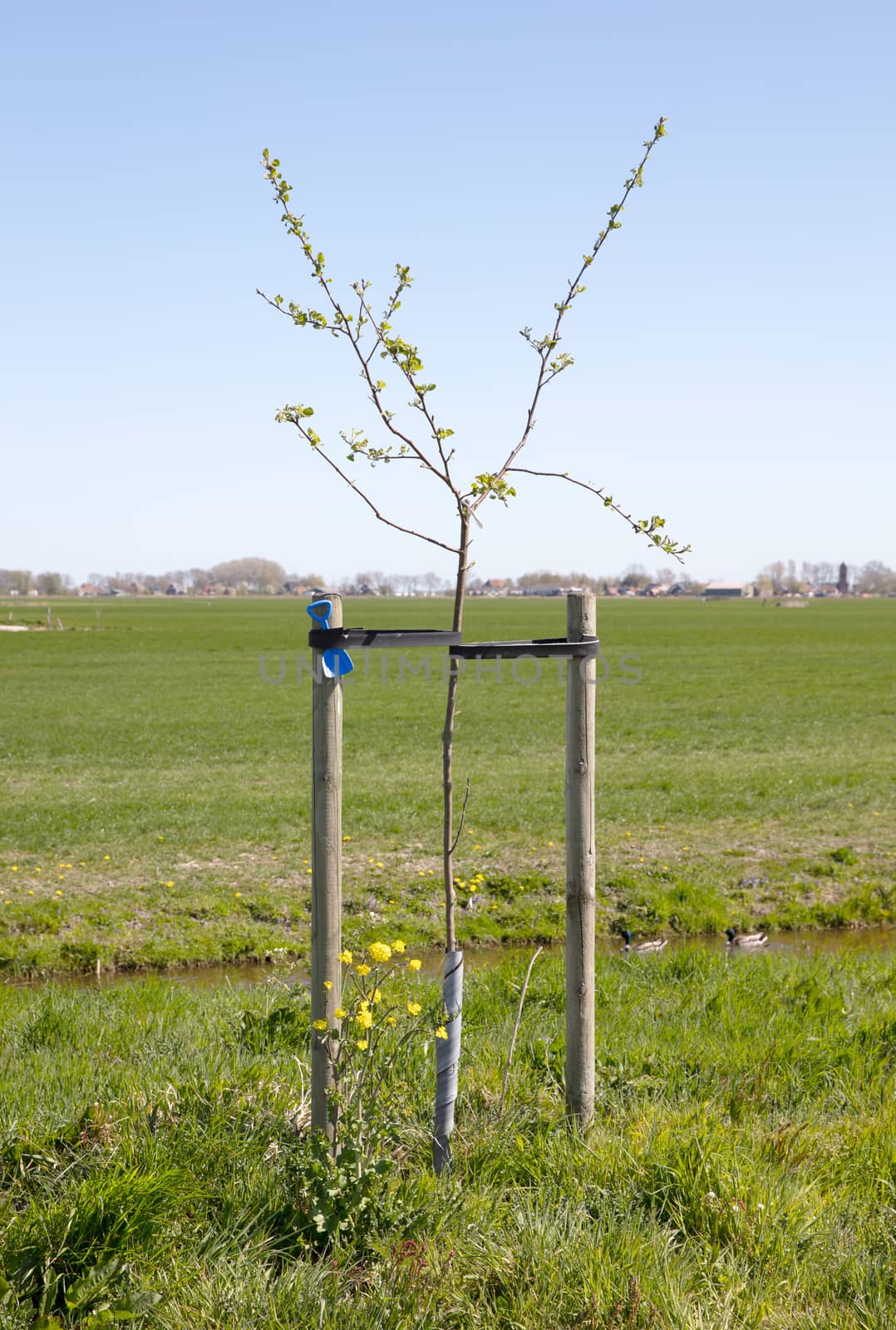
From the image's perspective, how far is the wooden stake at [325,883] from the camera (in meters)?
3.41

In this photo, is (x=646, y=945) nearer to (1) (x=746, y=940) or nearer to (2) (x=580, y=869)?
(1) (x=746, y=940)

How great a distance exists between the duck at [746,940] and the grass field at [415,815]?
0.33 metres

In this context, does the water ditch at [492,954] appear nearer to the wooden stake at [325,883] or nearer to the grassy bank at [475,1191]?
the grassy bank at [475,1191]

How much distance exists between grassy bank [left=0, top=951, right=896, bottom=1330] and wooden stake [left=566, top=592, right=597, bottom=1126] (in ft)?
0.62

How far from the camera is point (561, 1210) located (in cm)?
329

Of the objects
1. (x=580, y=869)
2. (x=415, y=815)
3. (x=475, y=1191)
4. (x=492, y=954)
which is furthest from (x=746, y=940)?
(x=475, y=1191)

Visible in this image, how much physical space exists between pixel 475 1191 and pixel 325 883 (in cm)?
121

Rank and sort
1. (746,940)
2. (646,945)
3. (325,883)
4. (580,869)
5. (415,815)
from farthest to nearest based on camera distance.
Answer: (415,815) → (746,940) → (646,945) → (580,869) → (325,883)

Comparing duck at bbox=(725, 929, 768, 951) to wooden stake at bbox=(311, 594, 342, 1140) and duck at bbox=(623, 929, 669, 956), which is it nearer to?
duck at bbox=(623, 929, 669, 956)

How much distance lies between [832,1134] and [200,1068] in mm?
2706

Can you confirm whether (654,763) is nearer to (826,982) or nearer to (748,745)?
(748,745)

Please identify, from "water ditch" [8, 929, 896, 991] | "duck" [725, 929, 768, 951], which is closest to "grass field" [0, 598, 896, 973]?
"water ditch" [8, 929, 896, 991]

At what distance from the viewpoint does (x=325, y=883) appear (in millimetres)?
3443

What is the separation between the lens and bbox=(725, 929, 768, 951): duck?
8758mm
